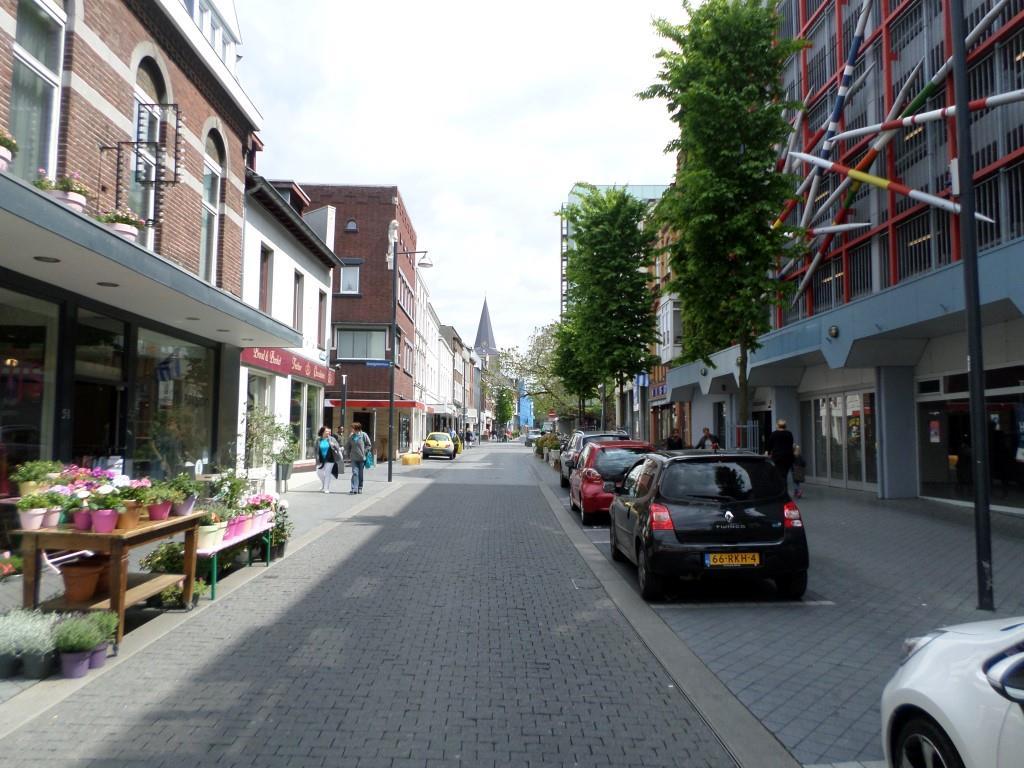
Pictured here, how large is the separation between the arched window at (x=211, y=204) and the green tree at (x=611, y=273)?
13.7m

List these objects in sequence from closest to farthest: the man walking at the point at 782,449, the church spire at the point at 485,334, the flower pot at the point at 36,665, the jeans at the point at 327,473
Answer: the flower pot at the point at 36,665
the man walking at the point at 782,449
the jeans at the point at 327,473
the church spire at the point at 485,334

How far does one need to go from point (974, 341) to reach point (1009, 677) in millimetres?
5557

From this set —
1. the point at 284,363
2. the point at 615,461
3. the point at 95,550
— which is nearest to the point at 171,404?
the point at 284,363

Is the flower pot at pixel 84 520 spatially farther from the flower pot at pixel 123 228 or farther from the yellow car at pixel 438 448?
the yellow car at pixel 438 448

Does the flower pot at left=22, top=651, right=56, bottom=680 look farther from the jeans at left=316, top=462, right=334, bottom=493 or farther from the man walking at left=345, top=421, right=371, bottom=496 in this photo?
the jeans at left=316, top=462, right=334, bottom=493

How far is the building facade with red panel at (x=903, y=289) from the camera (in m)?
13.8

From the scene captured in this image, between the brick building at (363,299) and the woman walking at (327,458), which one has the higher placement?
the brick building at (363,299)

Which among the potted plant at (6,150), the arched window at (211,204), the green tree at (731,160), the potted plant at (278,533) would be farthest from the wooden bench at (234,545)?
the green tree at (731,160)

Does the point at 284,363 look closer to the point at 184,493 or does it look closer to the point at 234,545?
the point at 234,545

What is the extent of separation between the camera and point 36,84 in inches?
378

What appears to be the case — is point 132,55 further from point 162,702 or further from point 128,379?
point 162,702

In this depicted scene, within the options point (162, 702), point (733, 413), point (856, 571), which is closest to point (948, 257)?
point (856, 571)

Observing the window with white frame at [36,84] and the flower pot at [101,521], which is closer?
the flower pot at [101,521]

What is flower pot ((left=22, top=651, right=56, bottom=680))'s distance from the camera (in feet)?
16.9
